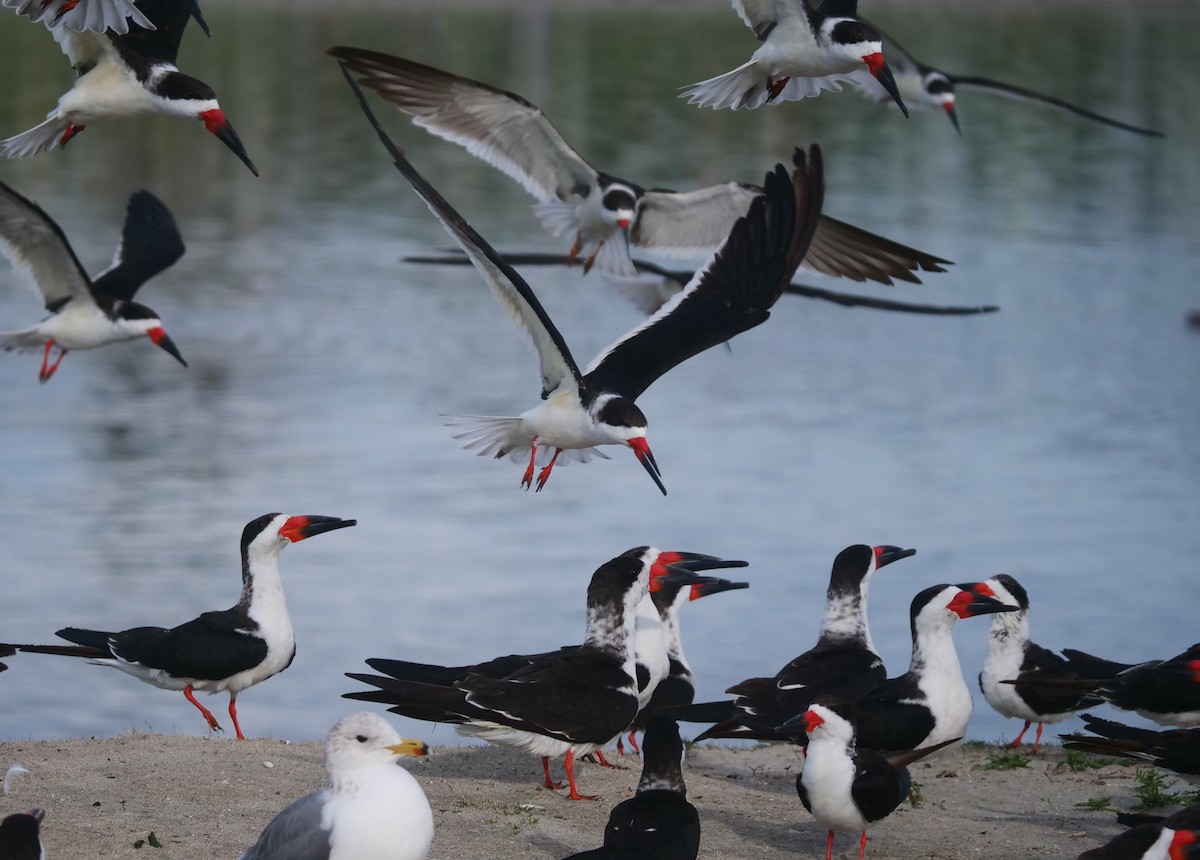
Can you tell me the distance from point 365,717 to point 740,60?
155ft

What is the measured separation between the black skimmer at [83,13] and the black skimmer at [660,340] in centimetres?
157

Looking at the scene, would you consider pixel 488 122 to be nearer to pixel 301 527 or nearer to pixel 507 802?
pixel 301 527

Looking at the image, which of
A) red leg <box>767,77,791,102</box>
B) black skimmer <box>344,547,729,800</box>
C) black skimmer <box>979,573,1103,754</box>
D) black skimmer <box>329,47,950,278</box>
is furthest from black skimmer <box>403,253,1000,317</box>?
black skimmer <box>344,547,729,800</box>

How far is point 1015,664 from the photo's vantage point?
29.3ft

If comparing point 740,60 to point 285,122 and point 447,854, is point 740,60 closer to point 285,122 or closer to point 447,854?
point 285,122

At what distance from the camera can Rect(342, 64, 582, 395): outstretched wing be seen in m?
7.50

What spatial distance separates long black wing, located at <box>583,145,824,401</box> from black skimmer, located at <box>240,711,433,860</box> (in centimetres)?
317

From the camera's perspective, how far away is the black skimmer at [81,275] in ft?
35.2

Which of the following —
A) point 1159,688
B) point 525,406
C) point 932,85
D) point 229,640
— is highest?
point 932,85

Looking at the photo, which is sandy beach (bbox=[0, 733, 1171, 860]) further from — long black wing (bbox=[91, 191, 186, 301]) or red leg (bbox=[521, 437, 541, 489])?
long black wing (bbox=[91, 191, 186, 301])

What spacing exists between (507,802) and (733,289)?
2779 mm

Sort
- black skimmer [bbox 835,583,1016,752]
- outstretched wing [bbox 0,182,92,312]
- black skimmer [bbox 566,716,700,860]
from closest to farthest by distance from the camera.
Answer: black skimmer [bbox 566,716,700,860] < black skimmer [bbox 835,583,1016,752] < outstretched wing [bbox 0,182,92,312]

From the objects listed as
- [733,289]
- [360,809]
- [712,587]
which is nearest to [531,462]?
[712,587]

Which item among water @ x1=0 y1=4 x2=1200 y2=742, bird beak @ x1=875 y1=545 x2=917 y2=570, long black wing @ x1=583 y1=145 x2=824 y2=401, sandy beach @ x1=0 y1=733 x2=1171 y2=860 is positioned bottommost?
water @ x1=0 y1=4 x2=1200 y2=742
